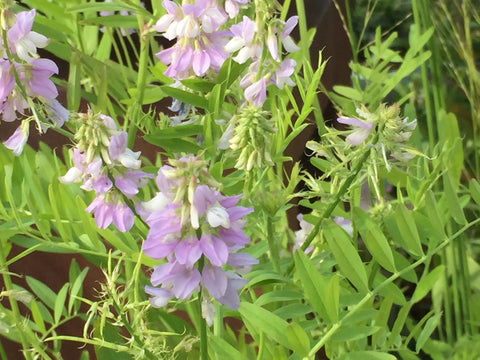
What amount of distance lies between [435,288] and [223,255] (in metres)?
0.56

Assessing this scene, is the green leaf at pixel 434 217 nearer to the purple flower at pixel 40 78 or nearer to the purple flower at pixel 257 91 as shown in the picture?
the purple flower at pixel 257 91

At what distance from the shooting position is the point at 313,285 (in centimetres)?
43

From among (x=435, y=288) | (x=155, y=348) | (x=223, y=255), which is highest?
(x=223, y=255)

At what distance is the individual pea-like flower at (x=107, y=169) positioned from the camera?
39 centimetres

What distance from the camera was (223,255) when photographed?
34cm

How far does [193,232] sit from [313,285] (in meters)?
0.12

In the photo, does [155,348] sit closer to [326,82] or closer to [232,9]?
[232,9]

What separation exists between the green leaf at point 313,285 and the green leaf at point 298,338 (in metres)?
0.03

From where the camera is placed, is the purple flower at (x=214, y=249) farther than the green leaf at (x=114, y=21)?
No

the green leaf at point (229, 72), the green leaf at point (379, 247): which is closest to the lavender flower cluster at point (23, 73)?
the green leaf at point (229, 72)

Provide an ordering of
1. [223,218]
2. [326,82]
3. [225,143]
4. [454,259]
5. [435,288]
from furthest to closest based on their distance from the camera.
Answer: [326,82], [435,288], [454,259], [225,143], [223,218]

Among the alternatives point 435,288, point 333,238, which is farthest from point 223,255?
point 435,288

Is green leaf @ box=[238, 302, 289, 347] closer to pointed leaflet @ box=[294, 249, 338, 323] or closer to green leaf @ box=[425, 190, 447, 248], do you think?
pointed leaflet @ box=[294, 249, 338, 323]

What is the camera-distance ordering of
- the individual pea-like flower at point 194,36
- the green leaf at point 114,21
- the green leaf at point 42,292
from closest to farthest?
the individual pea-like flower at point 194,36 → the green leaf at point 114,21 → the green leaf at point 42,292
